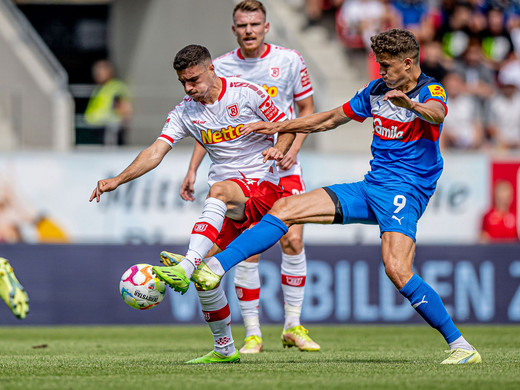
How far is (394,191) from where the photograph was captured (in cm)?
654

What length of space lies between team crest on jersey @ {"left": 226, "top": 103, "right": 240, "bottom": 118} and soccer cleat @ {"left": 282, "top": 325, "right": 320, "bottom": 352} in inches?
85.3

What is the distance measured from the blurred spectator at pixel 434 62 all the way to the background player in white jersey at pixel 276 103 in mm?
7372

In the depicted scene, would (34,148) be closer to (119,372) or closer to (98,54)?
(98,54)

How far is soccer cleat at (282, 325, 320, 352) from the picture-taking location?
7.96m

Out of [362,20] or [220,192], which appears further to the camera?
[362,20]

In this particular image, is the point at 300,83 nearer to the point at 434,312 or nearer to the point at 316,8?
the point at 434,312

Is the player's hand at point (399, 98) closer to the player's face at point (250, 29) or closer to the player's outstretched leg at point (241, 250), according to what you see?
the player's outstretched leg at point (241, 250)

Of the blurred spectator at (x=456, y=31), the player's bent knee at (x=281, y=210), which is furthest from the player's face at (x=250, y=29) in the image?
the blurred spectator at (x=456, y=31)

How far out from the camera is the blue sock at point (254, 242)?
20.1 feet

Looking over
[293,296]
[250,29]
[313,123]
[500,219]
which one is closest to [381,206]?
[313,123]

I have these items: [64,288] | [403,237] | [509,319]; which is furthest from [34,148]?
[403,237]

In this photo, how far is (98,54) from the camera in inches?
798

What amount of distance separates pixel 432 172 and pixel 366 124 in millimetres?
9423

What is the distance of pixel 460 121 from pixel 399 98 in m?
9.99
